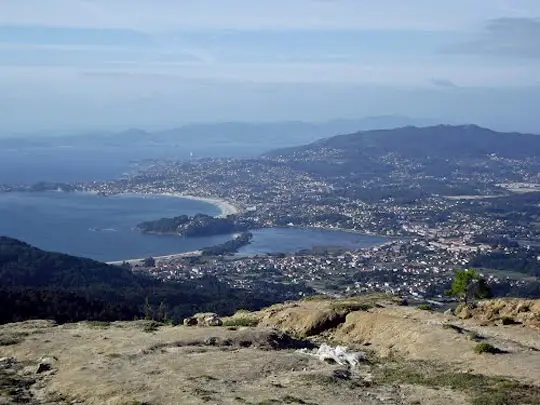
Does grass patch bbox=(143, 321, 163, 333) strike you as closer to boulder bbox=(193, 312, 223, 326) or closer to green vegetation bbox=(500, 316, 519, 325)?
boulder bbox=(193, 312, 223, 326)

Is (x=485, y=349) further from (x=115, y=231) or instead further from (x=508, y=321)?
(x=115, y=231)

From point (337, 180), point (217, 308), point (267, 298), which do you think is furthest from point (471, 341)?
point (337, 180)

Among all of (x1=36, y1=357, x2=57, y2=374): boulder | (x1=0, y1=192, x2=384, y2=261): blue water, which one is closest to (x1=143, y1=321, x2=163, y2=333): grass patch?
(x1=36, y1=357, x2=57, y2=374): boulder

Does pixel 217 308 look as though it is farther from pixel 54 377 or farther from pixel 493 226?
pixel 493 226

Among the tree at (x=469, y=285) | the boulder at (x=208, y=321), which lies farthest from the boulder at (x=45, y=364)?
the tree at (x=469, y=285)

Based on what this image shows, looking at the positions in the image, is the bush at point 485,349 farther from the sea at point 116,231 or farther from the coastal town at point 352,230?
the sea at point 116,231

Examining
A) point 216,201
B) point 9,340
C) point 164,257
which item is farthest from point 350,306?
point 216,201
